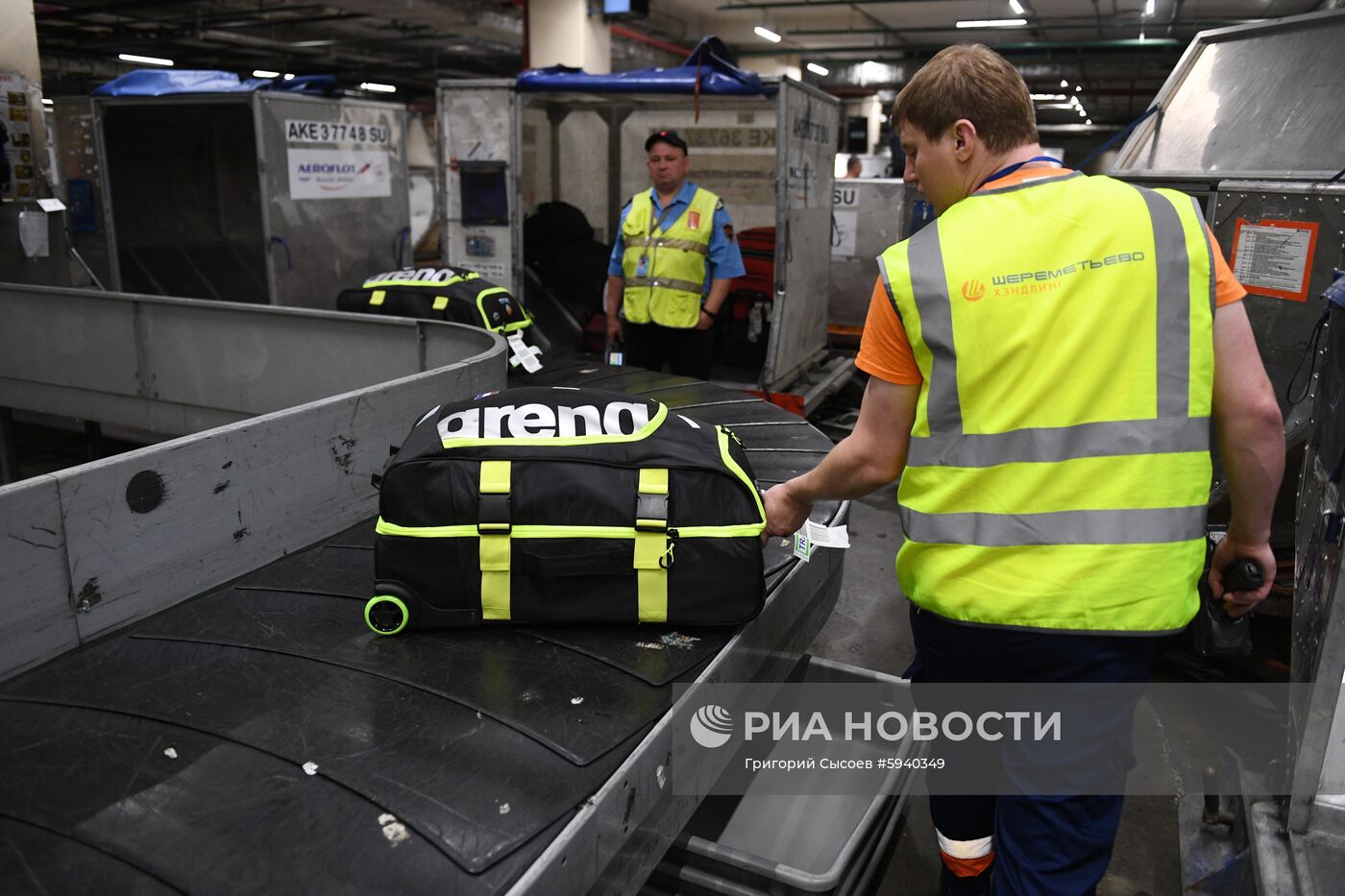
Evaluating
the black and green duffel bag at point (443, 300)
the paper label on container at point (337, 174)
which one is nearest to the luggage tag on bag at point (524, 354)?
the black and green duffel bag at point (443, 300)

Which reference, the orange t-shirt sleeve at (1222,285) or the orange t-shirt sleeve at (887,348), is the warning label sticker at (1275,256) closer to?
the orange t-shirt sleeve at (1222,285)

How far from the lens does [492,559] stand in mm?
1604

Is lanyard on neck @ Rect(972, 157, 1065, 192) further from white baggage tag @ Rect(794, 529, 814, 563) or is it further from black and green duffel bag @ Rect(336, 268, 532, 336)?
black and green duffel bag @ Rect(336, 268, 532, 336)

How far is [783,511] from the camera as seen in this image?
1700 millimetres

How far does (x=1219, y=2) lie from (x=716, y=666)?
43.2 feet

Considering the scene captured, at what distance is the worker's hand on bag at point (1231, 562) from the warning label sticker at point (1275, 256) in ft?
4.83

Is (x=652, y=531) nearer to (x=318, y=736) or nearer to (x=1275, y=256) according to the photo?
(x=318, y=736)

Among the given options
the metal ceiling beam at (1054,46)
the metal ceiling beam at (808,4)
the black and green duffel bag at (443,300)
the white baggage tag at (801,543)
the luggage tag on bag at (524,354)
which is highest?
the metal ceiling beam at (808,4)

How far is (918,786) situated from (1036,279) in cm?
183

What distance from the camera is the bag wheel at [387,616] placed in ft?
5.36

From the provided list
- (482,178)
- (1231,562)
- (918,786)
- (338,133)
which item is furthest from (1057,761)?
(338,133)

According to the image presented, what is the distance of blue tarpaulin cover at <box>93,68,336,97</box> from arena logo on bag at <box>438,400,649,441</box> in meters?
4.99

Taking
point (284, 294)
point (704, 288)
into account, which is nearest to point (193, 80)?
point (284, 294)

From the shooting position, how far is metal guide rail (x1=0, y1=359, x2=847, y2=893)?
1.15 metres
